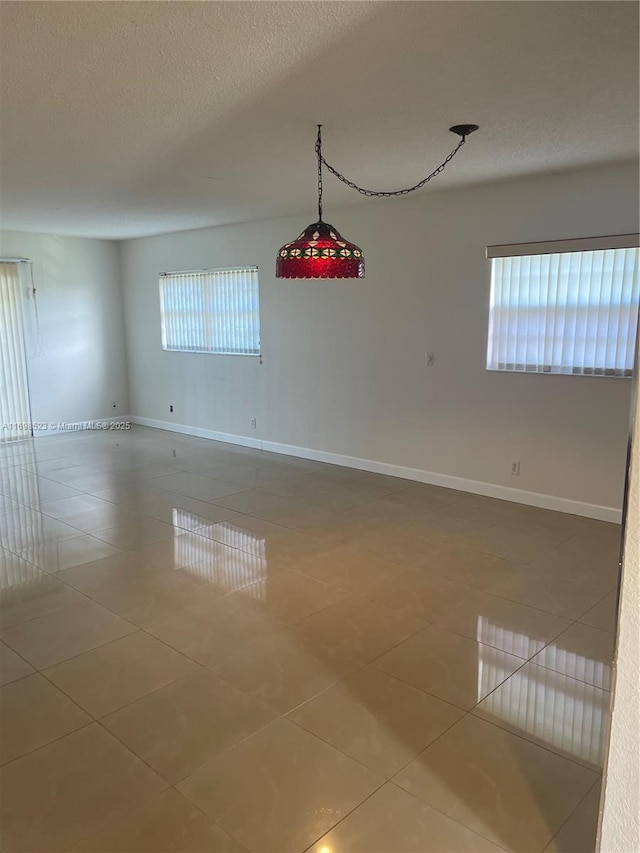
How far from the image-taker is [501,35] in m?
2.25

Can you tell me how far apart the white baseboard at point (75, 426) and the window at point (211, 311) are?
141 centimetres

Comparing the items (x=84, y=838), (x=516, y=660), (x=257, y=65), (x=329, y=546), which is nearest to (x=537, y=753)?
(x=516, y=660)

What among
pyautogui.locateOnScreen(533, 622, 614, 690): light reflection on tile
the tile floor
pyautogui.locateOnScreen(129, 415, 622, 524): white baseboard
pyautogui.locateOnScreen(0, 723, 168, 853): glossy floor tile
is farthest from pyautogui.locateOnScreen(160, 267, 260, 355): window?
pyautogui.locateOnScreen(0, 723, 168, 853): glossy floor tile

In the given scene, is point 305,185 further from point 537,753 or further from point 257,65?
point 537,753

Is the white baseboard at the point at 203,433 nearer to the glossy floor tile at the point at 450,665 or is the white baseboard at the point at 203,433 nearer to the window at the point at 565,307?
the window at the point at 565,307

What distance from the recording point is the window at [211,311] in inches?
281

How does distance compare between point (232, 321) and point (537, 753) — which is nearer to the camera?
point (537, 753)

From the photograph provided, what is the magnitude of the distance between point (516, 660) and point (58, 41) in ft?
10.5

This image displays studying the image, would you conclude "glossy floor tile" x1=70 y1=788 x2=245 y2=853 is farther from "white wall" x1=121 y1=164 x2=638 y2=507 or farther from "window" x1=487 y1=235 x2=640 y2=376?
"window" x1=487 y1=235 x2=640 y2=376

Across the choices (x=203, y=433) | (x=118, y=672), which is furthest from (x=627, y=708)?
(x=203, y=433)

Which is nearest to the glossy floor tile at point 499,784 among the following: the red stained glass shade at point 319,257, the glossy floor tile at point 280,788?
the glossy floor tile at point 280,788

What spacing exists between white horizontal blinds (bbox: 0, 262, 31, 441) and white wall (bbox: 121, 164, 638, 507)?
7.14ft

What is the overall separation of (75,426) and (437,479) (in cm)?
533

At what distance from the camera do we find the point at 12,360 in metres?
7.75
